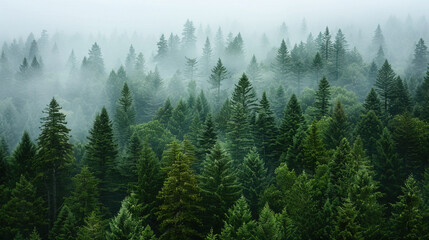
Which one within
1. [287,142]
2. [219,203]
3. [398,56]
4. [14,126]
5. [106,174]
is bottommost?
[219,203]

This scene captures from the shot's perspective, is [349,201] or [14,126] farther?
[14,126]

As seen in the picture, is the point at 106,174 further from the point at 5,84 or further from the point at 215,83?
the point at 5,84

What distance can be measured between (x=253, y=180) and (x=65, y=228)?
2237 centimetres

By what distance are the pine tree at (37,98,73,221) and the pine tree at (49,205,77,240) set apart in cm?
492

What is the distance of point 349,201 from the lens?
29484 millimetres

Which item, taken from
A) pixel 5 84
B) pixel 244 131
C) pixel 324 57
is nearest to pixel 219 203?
pixel 244 131

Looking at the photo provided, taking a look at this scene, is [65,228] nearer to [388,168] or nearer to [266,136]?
[266,136]

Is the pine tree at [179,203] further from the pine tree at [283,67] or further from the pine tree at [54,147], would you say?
the pine tree at [283,67]

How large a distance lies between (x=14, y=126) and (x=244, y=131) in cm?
7798

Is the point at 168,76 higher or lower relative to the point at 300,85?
higher

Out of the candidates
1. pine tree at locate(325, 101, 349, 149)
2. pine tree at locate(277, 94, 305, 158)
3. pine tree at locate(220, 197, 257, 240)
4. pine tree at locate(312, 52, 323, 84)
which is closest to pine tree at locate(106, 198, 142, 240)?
pine tree at locate(220, 197, 257, 240)

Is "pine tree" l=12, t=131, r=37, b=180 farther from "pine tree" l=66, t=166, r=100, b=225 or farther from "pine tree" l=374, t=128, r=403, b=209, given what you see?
"pine tree" l=374, t=128, r=403, b=209

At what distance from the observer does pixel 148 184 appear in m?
39.3

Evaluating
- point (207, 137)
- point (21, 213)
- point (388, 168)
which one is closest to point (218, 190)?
point (207, 137)
